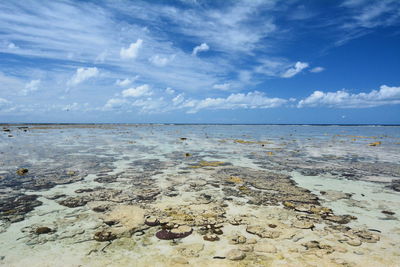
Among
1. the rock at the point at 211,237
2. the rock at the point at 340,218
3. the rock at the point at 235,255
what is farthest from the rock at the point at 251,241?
the rock at the point at 340,218

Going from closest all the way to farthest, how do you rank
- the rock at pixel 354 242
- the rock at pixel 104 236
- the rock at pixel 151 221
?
the rock at pixel 354 242, the rock at pixel 104 236, the rock at pixel 151 221

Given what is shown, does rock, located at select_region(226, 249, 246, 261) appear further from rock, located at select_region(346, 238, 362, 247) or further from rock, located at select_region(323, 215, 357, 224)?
rock, located at select_region(323, 215, 357, 224)

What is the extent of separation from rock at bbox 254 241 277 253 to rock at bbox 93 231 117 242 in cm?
277

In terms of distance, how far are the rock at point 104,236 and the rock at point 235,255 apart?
7.48 feet

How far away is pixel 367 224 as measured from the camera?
5.58 m

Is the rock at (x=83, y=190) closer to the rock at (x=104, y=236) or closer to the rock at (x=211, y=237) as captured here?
the rock at (x=104, y=236)

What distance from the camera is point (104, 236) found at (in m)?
4.86

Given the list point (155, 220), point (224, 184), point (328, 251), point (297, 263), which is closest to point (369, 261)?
point (328, 251)

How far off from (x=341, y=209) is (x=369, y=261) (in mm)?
2667

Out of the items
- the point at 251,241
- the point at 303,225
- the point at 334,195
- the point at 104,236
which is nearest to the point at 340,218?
the point at 303,225

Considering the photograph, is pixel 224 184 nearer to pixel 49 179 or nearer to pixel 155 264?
pixel 155 264

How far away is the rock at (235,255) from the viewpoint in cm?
412

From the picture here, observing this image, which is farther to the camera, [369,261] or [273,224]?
[273,224]

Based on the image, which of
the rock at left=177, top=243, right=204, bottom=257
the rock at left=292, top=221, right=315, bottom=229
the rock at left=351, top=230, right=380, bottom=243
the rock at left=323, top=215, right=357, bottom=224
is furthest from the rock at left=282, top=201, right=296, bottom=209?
the rock at left=177, top=243, right=204, bottom=257
